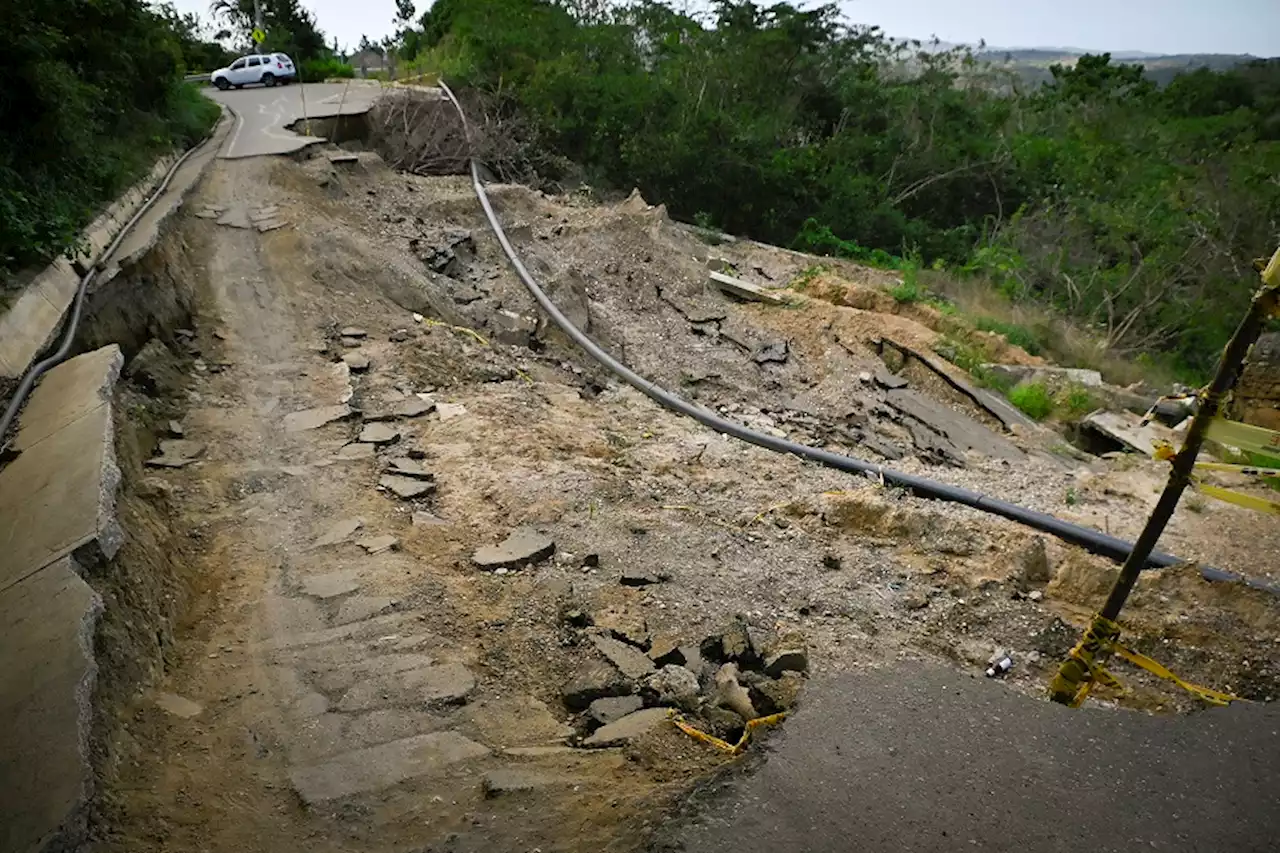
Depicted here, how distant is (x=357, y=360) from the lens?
7.13 meters

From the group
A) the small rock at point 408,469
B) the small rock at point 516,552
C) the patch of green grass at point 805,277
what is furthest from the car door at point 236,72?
the small rock at point 516,552

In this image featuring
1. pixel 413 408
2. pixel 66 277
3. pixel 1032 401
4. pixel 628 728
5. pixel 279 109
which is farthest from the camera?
pixel 279 109

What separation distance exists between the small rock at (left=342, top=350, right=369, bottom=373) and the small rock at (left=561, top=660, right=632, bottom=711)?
4247mm

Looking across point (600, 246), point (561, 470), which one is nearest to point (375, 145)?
point (600, 246)

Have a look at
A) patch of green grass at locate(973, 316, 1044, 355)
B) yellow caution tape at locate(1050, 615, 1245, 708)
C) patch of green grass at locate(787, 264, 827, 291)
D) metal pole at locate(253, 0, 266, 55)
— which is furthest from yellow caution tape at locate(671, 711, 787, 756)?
metal pole at locate(253, 0, 266, 55)

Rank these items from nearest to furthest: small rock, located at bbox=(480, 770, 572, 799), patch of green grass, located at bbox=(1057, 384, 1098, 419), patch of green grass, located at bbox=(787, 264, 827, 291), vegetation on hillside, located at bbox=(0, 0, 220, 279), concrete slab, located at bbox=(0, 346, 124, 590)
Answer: small rock, located at bbox=(480, 770, 572, 799)
concrete slab, located at bbox=(0, 346, 124, 590)
vegetation on hillside, located at bbox=(0, 0, 220, 279)
patch of green grass, located at bbox=(1057, 384, 1098, 419)
patch of green grass, located at bbox=(787, 264, 827, 291)

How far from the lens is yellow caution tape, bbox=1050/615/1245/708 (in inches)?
133

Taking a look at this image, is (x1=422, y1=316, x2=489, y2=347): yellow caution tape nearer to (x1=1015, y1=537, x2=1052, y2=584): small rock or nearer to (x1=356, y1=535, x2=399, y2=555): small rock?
(x1=356, y1=535, x2=399, y2=555): small rock

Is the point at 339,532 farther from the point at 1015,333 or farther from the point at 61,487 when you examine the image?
the point at 1015,333

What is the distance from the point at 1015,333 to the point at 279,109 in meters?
14.3

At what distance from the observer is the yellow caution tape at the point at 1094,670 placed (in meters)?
3.38

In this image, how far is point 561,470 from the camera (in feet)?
18.6

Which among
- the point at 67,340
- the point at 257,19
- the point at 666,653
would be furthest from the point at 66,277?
the point at 257,19

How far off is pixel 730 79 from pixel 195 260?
14462 millimetres
